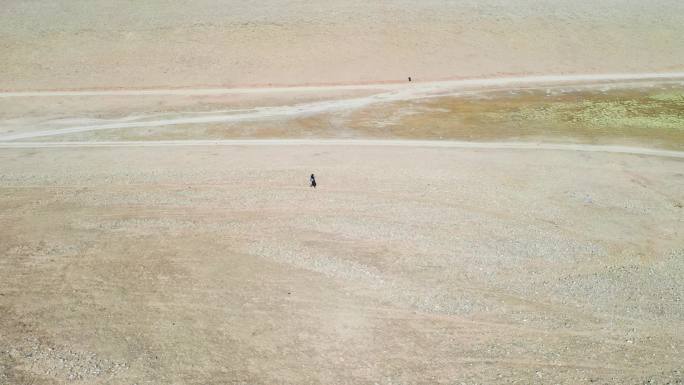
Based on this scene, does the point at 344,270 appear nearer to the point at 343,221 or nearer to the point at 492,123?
the point at 343,221

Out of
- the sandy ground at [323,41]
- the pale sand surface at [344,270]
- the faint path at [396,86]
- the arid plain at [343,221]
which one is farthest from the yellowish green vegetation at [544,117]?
the sandy ground at [323,41]

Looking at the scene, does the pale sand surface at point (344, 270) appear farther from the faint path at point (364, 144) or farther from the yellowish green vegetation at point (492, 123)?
the yellowish green vegetation at point (492, 123)

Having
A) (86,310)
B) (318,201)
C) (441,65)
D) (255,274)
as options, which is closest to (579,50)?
(441,65)

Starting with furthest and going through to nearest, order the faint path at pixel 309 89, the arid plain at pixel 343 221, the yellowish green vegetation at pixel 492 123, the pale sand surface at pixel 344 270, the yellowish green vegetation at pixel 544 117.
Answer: the faint path at pixel 309 89 → the yellowish green vegetation at pixel 492 123 → the yellowish green vegetation at pixel 544 117 → the arid plain at pixel 343 221 → the pale sand surface at pixel 344 270

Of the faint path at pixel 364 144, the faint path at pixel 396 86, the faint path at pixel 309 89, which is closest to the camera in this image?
the faint path at pixel 364 144

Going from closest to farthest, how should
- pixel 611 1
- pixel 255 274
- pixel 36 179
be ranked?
pixel 255 274 < pixel 36 179 < pixel 611 1

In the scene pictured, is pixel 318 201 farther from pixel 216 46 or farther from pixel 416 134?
pixel 216 46

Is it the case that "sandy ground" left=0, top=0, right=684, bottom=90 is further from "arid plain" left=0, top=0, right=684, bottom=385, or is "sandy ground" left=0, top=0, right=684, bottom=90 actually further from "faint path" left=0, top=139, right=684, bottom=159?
"faint path" left=0, top=139, right=684, bottom=159

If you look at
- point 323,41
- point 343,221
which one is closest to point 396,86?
point 323,41
